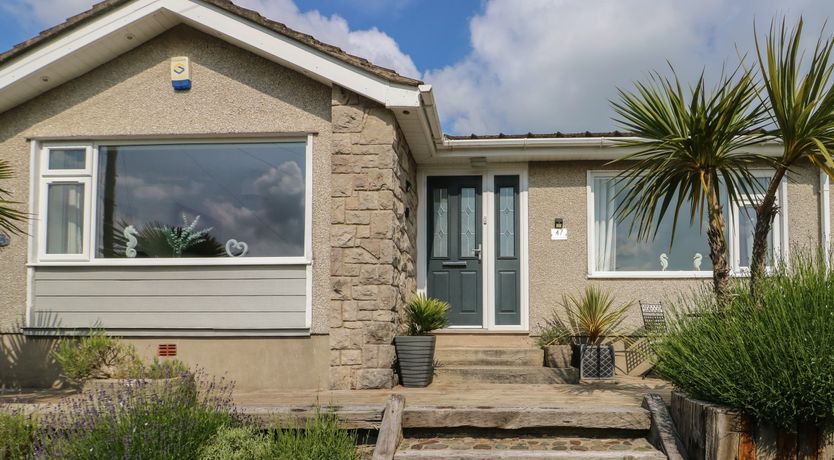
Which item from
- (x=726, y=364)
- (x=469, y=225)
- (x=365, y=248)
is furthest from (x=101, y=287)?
(x=726, y=364)

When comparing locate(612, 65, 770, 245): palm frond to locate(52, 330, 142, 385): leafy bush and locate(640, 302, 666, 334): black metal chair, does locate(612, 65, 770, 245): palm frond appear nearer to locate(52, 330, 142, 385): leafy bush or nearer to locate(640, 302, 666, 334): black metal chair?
locate(640, 302, 666, 334): black metal chair

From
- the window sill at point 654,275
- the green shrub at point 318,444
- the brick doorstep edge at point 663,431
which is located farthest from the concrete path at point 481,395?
the window sill at point 654,275

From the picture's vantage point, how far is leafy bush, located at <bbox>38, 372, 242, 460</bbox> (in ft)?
15.7

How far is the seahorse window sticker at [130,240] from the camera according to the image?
7934mm

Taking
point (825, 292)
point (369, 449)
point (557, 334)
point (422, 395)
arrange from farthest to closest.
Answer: point (557, 334)
point (422, 395)
point (369, 449)
point (825, 292)

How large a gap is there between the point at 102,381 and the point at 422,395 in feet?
9.52

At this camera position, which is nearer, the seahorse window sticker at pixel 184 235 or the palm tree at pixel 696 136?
the palm tree at pixel 696 136

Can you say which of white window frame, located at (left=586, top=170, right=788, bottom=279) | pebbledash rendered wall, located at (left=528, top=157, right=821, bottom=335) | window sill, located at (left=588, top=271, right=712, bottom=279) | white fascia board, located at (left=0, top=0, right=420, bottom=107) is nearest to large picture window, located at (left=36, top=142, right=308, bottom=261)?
white fascia board, located at (left=0, top=0, right=420, bottom=107)

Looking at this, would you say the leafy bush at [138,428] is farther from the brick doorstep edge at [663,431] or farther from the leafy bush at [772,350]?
the leafy bush at [772,350]

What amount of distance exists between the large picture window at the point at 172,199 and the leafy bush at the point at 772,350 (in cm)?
440

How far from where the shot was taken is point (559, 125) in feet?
30.9

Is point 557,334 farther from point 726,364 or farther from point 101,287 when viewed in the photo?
point 101,287

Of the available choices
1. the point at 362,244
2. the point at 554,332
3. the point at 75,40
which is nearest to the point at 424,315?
the point at 362,244

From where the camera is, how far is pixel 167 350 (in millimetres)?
7676
